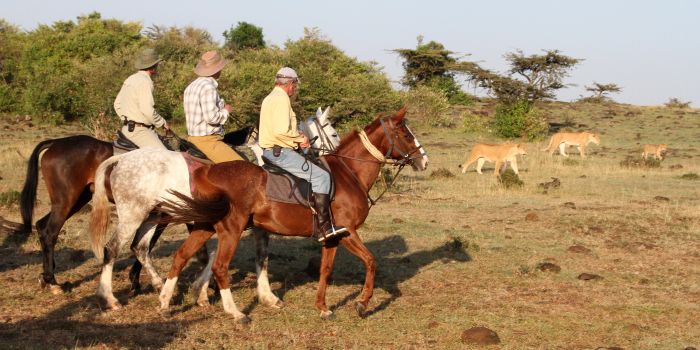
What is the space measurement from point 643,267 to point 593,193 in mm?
7974

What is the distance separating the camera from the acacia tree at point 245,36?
208 ft

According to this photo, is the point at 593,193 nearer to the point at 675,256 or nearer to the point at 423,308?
the point at 675,256

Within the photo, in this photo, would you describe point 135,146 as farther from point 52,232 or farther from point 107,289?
point 107,289

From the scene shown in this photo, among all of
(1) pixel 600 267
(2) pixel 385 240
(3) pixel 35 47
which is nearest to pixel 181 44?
(3) pixel 35 47

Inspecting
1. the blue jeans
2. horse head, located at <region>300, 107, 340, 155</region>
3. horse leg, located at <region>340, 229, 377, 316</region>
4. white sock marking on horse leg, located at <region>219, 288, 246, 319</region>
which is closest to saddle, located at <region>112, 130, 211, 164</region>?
the blue jeans

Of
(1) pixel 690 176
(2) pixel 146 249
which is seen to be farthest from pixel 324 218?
(1) pixel 690 176

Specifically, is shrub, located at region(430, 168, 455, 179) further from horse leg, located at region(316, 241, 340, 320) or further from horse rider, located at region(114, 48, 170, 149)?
horse leg, located at region(316, 241, 340, 320)

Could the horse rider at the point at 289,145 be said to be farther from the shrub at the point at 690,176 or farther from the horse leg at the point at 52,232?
the shrub at the point at 690,176

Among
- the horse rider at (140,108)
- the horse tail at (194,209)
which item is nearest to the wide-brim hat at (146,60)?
the horse rider at (140,108)

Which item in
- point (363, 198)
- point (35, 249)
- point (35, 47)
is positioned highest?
point (35, 47)

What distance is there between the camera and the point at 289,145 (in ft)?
26.2

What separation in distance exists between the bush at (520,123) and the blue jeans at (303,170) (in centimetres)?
2979

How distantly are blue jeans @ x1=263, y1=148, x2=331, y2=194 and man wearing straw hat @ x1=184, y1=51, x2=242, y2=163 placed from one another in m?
0.92

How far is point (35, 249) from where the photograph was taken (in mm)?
11031
